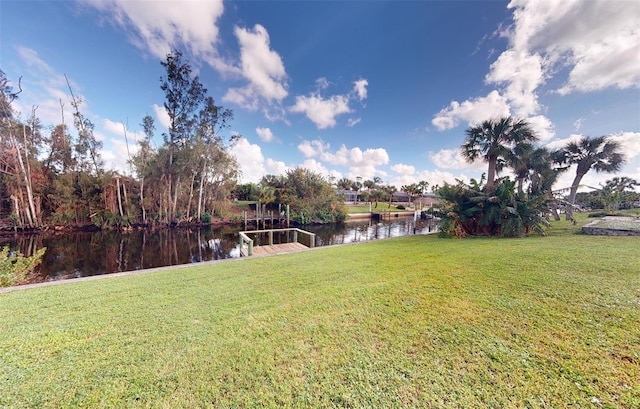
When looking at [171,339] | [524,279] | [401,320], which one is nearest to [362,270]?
[401,320]

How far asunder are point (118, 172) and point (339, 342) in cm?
2094

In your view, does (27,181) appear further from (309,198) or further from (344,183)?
(344,183)

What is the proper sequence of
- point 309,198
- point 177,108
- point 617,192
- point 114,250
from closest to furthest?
point 114,250, point 177,108, point 617,192, point 309,198

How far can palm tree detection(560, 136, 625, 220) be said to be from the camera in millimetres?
11867

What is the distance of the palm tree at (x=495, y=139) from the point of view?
1026 cm

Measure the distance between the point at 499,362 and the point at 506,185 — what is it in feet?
27.2

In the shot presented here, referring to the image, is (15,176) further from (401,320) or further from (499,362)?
(499,362)

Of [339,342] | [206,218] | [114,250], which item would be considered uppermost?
[206,218]

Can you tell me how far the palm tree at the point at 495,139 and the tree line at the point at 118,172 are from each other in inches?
687

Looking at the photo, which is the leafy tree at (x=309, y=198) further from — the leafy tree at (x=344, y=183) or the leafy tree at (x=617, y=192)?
the leafy tree at (x=344, y=183)

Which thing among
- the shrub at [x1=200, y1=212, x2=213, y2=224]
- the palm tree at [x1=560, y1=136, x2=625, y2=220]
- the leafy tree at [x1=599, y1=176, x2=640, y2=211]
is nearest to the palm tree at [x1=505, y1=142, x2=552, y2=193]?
the palm tree at [x1=560, y1=136, x2=625, y2=220]

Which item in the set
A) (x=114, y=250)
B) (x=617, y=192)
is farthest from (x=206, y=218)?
(x=617, y=192)

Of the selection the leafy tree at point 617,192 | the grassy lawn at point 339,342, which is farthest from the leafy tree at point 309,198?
the leafy tree at point 617,192

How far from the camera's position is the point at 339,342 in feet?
6.72
